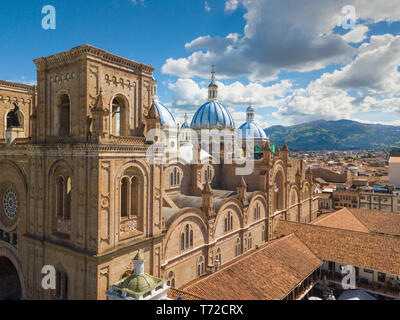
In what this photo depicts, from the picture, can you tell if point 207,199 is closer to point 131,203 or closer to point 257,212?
point 131,203

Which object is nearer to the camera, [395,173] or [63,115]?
[63,115]

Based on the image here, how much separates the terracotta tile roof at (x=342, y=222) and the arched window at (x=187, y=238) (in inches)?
817

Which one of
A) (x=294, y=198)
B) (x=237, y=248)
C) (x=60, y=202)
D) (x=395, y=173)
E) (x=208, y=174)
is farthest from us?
(x=395, y=173)

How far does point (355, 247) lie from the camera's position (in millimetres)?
29359

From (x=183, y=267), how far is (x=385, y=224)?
31.6 metres

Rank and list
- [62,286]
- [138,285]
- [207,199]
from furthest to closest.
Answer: [207,199] < [62,286] < [138,285]

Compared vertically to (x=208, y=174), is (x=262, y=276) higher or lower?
lower

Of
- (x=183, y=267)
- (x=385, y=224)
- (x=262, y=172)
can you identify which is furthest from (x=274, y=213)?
(x=183, y=267)

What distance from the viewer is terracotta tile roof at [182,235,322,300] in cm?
2022

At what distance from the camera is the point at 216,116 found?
5328cm

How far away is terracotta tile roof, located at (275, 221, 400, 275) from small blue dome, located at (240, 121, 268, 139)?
32296mm

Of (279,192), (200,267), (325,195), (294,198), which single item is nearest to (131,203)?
(200,267)

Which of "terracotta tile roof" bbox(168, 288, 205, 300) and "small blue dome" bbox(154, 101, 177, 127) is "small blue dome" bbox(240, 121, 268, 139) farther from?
"terracotta tile roof" bbox(168, 288, 205, 300)

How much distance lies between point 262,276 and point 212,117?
3460 centimetres
